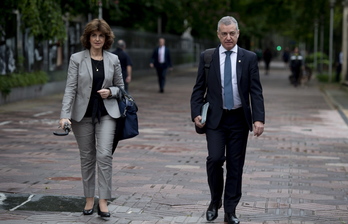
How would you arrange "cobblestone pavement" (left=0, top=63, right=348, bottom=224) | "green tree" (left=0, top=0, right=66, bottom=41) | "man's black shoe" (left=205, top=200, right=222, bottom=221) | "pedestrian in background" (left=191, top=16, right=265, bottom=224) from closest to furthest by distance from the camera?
"pedestrian in background" (left=191, top=16, right=265, bottom=224)
"man's black shoe" (left=205, top=200, right=222, bottom=221)
"cobblestone pavement" (left=0, top=63, right=348, bottom=224)
"green tree" (left=0, top=0, right=66, bottom=41)

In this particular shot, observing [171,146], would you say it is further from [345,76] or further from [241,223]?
[345,76]

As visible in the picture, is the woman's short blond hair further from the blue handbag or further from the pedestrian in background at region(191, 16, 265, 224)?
the pedestrian in background at region(191, 16, 265, 224)

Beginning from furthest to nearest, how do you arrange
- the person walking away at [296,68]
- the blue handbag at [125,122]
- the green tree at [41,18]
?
the person walking away at [296,68], the green tree at [41,18], the blue handbag at [125,122]

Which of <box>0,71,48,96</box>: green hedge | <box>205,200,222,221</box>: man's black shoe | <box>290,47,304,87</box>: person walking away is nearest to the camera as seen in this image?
<box>205,200,222,221</box>: man's black shoe

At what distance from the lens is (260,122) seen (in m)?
6.52

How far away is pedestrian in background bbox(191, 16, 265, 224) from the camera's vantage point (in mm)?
6461

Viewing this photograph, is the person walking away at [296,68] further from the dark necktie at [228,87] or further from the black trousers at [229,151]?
the dark necktie at [228,87]

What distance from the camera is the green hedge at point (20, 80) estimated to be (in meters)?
20.2

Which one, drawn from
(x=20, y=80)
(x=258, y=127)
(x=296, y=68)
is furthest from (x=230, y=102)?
(x=296, y=68)

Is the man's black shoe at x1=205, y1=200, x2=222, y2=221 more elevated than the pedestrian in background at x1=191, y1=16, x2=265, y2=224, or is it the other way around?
the pedestrian in background at x1=191, y1=16, x2=265, y2=224

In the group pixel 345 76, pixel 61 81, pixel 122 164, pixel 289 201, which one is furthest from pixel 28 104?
pixel 345 76

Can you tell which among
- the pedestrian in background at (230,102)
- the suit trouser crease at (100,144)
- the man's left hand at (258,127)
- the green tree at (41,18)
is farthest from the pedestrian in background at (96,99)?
the green tree at (41,18)

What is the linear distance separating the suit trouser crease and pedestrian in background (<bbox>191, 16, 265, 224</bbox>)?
768mm

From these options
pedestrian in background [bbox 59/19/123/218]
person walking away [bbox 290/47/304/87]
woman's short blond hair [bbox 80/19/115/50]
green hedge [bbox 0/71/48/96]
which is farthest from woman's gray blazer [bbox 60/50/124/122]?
person walking away [bbox 290/47/304/87]
